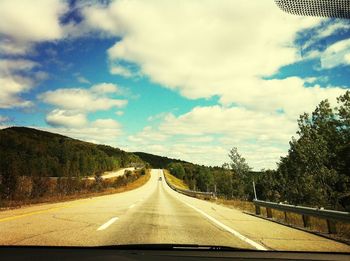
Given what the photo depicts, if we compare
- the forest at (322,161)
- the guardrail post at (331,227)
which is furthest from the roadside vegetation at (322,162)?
the guardrail post at (331,227)

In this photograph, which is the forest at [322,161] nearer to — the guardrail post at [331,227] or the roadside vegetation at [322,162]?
the roadside vegetation at [322,162]

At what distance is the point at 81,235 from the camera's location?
8.27m

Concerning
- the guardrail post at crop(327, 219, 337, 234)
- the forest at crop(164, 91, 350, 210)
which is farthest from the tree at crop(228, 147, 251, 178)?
the guardrail post at crop(327, 219, 337, 234)

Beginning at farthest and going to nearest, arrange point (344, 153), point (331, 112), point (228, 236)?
point (331, 112) < point (344, 153) < point (228, 236)

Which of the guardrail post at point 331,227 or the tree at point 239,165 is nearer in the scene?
the guardrail post at point 331,227

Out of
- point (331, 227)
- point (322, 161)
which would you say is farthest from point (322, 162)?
point (331, 227)

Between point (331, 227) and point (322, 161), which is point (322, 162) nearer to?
point (322, 161)

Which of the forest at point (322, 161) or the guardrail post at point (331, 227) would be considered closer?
the guardrail post at point (331, 227)

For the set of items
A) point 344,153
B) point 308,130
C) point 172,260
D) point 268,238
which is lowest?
point 268,238

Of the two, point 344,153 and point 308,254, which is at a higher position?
point 344,153

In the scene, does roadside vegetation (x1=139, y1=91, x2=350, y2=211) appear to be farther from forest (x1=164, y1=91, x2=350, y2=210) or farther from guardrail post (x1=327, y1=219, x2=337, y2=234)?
guardrail post (x1=327, y1=219, x2=337, y2=234)

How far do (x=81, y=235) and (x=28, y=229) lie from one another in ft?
6.13

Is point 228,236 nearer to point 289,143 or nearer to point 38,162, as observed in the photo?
point 289,143

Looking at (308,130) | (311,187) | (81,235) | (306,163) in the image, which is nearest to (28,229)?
(81,235)
